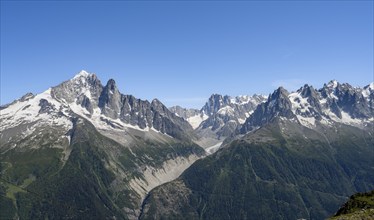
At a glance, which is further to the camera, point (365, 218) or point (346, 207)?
point (346, 207)

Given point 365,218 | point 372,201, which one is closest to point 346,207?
point 372,201

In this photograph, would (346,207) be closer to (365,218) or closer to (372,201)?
(372,201)

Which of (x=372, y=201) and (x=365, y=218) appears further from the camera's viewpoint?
(x=372, y=201)
